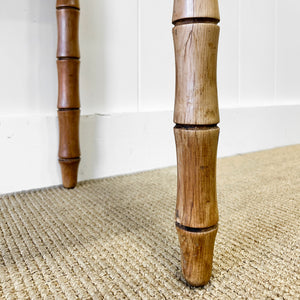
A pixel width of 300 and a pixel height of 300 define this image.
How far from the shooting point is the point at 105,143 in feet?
2.92

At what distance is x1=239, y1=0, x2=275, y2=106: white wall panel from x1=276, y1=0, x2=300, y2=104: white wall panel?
39 millimetres

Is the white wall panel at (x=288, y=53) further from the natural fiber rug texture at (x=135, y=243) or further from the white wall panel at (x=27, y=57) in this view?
the white wall panel at (x=27, y=57)

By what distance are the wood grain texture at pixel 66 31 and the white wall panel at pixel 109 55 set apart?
0.13m

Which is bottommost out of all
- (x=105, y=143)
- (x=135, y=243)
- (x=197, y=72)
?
(x=135, y=243)

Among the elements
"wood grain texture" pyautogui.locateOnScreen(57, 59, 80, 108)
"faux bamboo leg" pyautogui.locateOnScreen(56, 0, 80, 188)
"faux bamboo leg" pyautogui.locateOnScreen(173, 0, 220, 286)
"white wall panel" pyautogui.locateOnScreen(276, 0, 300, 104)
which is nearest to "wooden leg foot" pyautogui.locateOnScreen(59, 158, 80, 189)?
"faux bamboo leg" pyautogui.locateOnScreen(56, 0, 80, 188)

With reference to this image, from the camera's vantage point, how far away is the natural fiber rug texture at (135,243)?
1.25ft

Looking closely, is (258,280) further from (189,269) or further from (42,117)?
(42,117)

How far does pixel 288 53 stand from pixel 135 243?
1.15 meters

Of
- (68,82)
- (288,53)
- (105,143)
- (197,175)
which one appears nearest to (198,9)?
(197,175)

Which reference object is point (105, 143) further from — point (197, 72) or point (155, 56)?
point (197, 72)

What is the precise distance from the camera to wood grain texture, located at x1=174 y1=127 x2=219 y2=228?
347 mm

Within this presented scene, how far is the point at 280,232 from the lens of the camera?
1.73 feet

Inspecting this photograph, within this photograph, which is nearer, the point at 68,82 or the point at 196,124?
the point at 196,124

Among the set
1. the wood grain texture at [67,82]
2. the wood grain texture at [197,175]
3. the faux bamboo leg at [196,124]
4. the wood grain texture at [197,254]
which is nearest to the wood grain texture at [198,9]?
the faux bamboo leg at [196,124]
